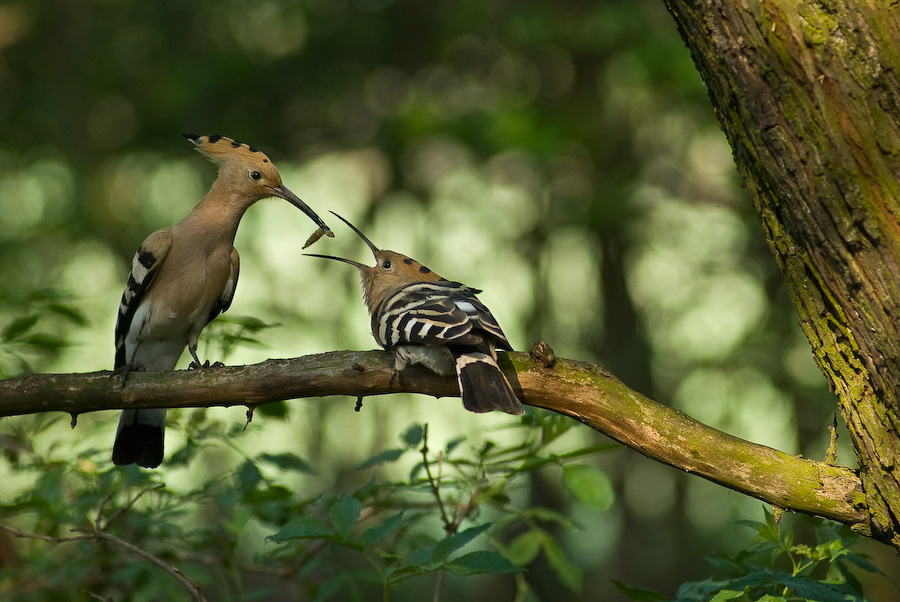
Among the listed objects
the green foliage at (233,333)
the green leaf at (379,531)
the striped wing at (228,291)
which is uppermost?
the striped wing at (228,291)

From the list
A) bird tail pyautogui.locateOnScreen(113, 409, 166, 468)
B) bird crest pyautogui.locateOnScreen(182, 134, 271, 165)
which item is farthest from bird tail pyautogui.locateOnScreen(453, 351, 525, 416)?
bird crest pyautogui.locateOnScreen(182, 134, 271, 165)

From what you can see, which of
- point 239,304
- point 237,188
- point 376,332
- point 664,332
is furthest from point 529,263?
point 376,332

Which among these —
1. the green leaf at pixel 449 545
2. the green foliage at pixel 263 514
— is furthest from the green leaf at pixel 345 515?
the green leaf at pixel 449 545

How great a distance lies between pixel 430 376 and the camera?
270 cm

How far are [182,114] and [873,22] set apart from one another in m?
6.95

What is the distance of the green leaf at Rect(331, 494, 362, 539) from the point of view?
2076 mm

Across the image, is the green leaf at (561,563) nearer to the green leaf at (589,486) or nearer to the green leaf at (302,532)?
the green leaf at (589,486)

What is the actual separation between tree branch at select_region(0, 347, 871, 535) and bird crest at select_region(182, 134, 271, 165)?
5.65 ft

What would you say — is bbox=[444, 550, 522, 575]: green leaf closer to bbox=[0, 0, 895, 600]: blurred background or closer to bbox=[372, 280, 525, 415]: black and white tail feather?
bbox=[372, 280, 525, 415]: black and white tail feather

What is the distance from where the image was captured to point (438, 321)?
277 cm

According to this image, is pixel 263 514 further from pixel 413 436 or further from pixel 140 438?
pixel 140 438

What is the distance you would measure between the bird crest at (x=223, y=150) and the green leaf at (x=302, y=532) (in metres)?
2.46

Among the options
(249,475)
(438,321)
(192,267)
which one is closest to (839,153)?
(438,321)

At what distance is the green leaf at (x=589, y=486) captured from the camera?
2367mm
